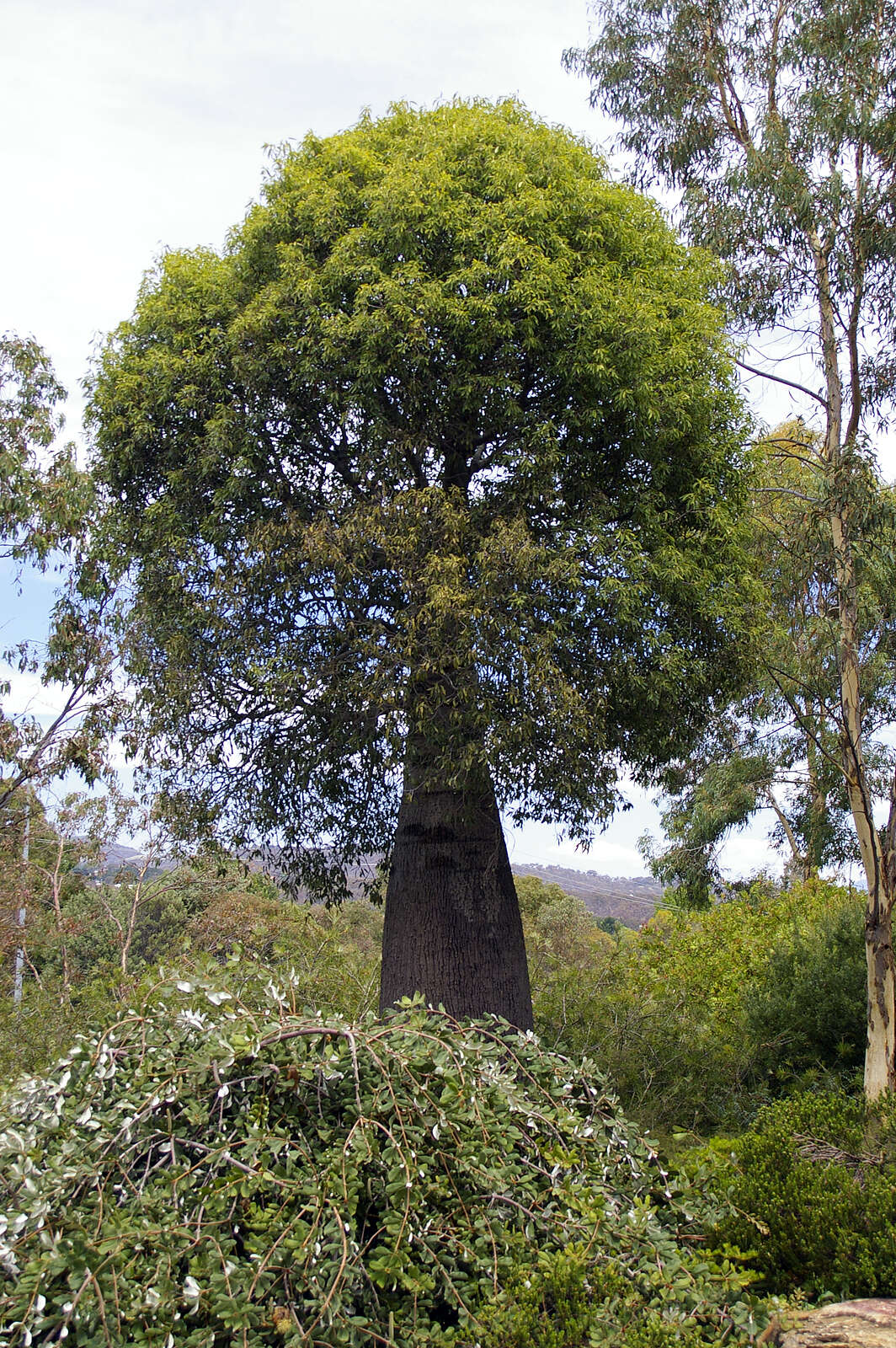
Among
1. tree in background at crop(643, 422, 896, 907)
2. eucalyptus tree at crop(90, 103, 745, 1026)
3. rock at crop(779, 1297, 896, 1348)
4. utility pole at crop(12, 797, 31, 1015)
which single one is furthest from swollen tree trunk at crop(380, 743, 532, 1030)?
utility pole at crop(12, 797, 31, 1015)

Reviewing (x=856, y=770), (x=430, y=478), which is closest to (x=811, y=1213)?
(x=856, y=770)

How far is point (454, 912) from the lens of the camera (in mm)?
7930

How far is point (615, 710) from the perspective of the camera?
7957 millimetres

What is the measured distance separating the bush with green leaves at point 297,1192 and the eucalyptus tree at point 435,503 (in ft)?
10.9

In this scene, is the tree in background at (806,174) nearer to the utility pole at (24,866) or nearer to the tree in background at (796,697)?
the tree in background at (796,697)

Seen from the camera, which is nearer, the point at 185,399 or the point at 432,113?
the point at 185,399

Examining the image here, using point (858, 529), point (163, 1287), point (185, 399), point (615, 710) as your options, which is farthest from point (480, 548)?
point (163, 1287)

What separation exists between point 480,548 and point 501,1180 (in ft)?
15.7

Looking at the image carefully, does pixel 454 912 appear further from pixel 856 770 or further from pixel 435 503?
pixel 856 770

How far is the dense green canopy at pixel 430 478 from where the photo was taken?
7.17m

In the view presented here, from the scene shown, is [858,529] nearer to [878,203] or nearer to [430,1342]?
[878,203]

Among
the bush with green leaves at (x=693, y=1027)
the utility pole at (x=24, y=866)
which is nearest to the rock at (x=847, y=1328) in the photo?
the bush with green leaves at (x=693, y=1027)

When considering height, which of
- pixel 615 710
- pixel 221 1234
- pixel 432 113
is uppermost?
pixel 432 113

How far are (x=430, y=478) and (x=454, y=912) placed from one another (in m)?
3.77
